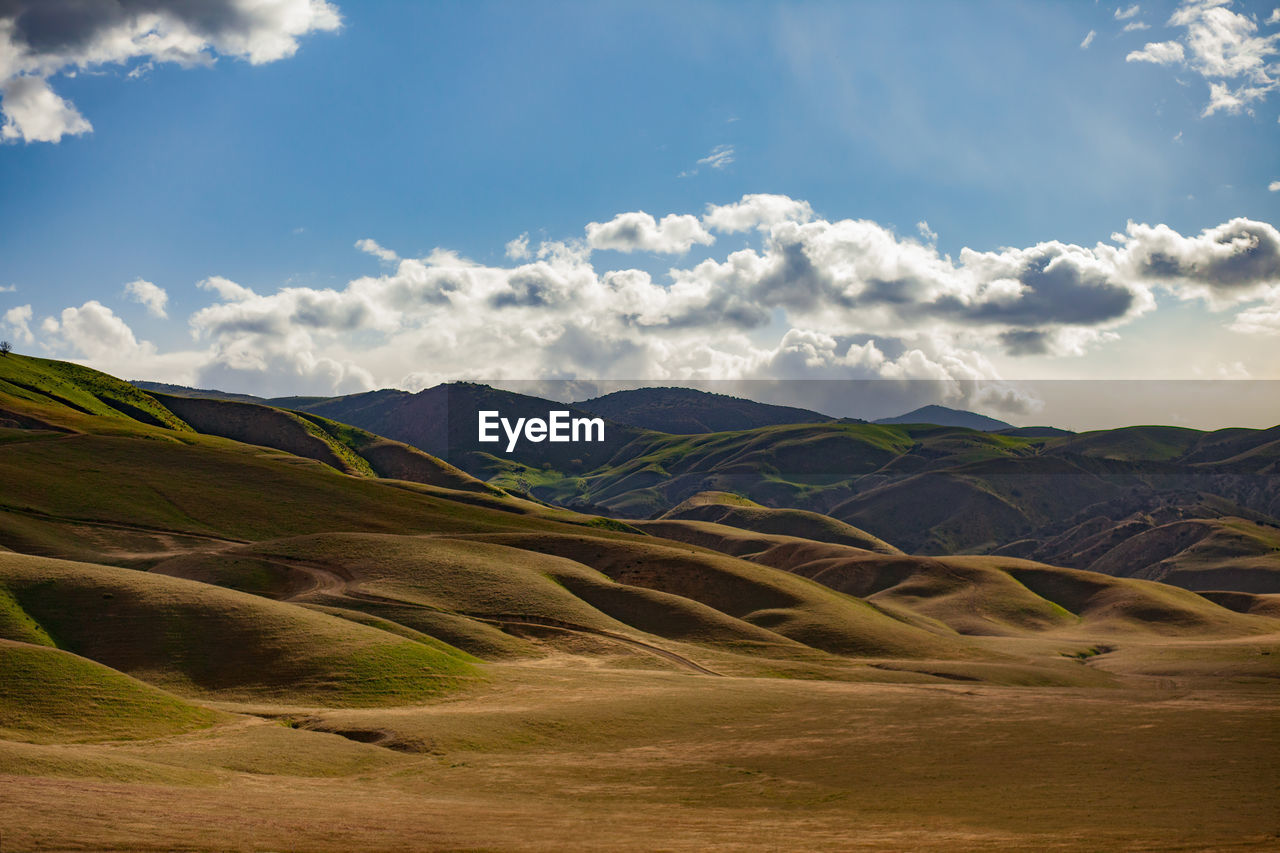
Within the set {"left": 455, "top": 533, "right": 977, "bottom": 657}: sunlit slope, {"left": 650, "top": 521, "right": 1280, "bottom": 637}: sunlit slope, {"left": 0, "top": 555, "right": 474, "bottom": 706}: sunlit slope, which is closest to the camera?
{"left": 0, "top": 555, "right": 474, "bottom": 706}: sunlit slope

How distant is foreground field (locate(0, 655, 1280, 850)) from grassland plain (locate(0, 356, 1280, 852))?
0.23m

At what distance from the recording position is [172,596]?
7088cm

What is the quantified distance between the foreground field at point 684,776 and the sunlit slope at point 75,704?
1943 mm

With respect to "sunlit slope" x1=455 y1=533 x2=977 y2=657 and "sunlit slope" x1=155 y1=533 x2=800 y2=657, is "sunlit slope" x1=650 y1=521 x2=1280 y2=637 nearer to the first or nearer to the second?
"sunlit slope" x1=455 y1=533 x2=977 y2=657

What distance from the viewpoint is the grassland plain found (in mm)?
30359

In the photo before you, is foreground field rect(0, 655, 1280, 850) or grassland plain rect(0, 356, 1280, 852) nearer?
foreground field rect(0, 655, 1280, 850)

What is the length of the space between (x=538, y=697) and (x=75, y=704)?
25989 mm

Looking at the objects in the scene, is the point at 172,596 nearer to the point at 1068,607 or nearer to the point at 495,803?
the point at 495,803

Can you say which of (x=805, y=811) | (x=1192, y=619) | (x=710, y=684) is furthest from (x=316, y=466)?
(x=805, y=811)

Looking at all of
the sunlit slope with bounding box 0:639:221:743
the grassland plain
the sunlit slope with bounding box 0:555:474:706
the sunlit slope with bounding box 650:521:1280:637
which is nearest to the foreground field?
the grassland plain

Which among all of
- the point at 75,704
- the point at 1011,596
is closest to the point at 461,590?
the point at 75,704

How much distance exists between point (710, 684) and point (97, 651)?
4197 cm

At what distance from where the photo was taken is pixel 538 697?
61219mm

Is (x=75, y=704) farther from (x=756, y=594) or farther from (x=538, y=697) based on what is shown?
(x=756, y=594)
